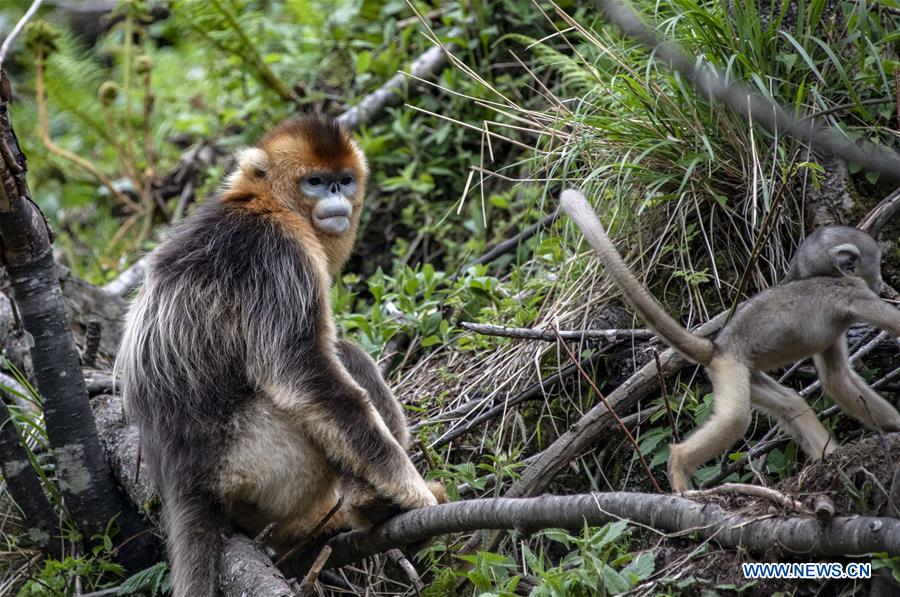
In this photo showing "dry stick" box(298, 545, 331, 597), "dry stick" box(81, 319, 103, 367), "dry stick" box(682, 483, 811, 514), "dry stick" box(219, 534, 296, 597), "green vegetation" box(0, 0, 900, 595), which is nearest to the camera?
"dry stick" box(682, 483, 811, 514)

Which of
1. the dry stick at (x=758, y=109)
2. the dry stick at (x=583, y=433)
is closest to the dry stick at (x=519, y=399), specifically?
the dry stick at (x=583, y=433)

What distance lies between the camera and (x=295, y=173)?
11.7ft

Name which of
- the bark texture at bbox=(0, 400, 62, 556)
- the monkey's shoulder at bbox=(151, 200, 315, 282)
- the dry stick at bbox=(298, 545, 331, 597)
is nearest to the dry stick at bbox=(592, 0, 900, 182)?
the monkey's shoulder at bbox=(151, 200, 315, 282)

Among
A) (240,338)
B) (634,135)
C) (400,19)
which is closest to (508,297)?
(634,135)

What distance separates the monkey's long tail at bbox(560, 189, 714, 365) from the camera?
2572mm

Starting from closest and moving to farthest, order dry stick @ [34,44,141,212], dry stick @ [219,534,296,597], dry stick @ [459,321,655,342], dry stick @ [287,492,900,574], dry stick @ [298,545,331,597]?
dry stick @ [287,492,900,574], dry stick @ [298,545,331,597], dry stick @ [219,534,296,597], dry stick @ [459,321,655,342], dry stick @ [34,44,141,212]

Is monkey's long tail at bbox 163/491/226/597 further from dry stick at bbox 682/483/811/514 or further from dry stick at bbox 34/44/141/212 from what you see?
dry stick at bbox 34/44/141/212

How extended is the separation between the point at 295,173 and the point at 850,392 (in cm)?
198

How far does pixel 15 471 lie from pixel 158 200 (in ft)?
11.0

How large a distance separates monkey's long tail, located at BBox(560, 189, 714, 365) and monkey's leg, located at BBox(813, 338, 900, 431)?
1.12 feet

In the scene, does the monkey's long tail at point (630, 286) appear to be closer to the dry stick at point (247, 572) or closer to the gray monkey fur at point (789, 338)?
the gray monkey fur at point (789, 338)

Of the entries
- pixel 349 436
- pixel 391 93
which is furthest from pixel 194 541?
pixel 391 93

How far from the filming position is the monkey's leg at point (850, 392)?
2736 mm

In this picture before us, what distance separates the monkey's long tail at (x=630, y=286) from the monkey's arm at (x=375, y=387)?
3.57ft
